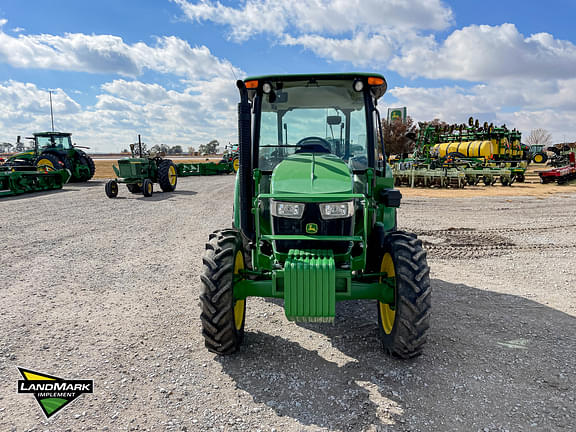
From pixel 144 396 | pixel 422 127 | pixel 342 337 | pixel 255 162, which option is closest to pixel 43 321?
pixel 144 396

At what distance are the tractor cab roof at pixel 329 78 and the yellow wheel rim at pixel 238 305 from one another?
1.79 meters

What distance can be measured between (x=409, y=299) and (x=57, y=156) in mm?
20620

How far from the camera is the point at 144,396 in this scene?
2.92 m

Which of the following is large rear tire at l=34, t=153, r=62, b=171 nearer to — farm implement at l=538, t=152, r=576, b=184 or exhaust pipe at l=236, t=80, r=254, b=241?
exhaust pipe at l=236, t=80, r=254, b=241

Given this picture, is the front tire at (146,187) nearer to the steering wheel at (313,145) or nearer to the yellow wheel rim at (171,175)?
the yellow wheel rim at (171,175)

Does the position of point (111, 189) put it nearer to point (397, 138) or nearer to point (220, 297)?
point (220, 297)

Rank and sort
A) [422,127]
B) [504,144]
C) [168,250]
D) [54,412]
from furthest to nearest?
1. [422,127]
2. [504,144]
3. [168,250]
4. [54,412]

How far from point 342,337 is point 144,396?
5.95ft

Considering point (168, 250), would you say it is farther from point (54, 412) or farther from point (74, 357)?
point (54, 412)

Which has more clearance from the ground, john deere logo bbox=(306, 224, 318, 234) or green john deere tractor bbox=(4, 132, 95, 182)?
green john deere tractor bbox=(4, 132, 95, 182)

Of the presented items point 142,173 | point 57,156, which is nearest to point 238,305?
point 142,173

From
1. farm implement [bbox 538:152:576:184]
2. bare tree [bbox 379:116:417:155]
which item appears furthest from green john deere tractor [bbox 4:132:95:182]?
bare tree [bbox 379:116:417:155]

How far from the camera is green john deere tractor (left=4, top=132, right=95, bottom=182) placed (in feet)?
59.7

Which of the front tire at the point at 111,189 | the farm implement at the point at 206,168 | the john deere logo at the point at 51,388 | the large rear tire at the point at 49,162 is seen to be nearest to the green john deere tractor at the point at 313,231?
the john deere logo at the point at 51,388
